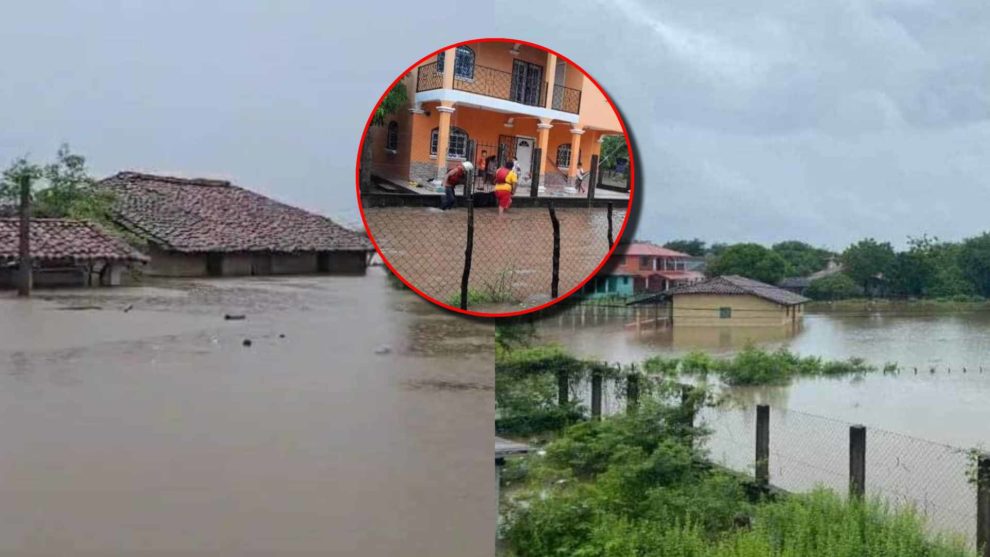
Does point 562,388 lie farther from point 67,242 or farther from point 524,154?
point 524,154

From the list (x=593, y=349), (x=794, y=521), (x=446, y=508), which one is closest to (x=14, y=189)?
(x=446, y=508)

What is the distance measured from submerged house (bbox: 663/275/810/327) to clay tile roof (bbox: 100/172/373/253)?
15.8 feet

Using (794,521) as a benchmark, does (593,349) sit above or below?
above

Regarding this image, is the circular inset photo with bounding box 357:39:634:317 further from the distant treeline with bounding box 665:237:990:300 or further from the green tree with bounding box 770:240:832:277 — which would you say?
the green tree with bounding box 770:240:832:277

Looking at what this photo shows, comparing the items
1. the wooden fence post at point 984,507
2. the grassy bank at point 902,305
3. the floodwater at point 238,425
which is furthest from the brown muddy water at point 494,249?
the grassy bank at point 902,305

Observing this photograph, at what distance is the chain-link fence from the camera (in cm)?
390

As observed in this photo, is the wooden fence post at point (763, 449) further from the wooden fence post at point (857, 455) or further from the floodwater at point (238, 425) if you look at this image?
the floodwater at point (238, 425)

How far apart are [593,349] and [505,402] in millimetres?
1202

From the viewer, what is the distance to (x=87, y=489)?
2262mm

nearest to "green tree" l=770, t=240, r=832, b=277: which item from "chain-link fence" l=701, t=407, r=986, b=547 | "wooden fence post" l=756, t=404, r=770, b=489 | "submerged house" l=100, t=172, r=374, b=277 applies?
"chain-link fence" l=701, t=407, r=986, b=547

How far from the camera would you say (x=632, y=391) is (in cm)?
433

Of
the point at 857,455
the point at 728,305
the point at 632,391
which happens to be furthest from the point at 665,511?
the point at 728,305

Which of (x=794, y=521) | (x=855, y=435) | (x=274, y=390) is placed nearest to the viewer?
(x=274, y=390)

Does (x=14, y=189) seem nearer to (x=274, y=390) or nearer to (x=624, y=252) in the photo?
(x=274, y=390)
